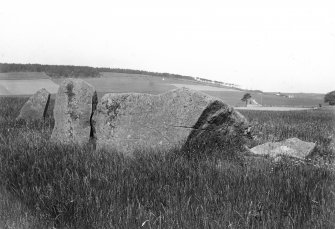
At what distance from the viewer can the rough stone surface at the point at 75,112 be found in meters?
9.79

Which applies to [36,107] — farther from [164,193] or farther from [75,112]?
[164,193]

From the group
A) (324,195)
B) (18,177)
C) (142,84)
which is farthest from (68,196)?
(142,84)

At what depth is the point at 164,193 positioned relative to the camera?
4.86 meters

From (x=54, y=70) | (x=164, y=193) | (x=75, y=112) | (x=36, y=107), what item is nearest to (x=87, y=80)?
(x=54, y=70)

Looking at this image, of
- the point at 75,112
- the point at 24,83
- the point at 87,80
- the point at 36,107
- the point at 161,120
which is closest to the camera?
the point at 161,120

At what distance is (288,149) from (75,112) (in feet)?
16.7

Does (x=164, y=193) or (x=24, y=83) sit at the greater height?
(x=164, y=193)

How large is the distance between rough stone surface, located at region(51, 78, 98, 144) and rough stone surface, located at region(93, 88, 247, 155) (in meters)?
0.80

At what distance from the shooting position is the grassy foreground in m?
4.03

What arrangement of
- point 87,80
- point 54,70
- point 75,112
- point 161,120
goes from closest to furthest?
point 161,120, point 75,112, point 87,80, point 54,70

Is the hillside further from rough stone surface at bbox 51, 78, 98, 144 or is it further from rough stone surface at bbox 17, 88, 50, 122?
rough stone surface at bbox 51, 78, 98, 144

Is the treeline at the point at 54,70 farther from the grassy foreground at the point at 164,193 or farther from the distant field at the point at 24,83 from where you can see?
the grassy foreground at the point at 164,193

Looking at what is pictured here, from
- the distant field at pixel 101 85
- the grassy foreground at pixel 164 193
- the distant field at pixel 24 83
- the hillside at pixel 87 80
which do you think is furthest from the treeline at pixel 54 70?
the grassy foreground at pixel 164 193

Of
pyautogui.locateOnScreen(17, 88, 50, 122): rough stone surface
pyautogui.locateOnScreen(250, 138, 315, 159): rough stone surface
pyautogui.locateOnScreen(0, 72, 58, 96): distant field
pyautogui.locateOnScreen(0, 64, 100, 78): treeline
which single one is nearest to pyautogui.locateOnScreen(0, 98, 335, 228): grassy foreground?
pyautogui.locateOnScreen(250, 138, 315, 159): rough stone surface
